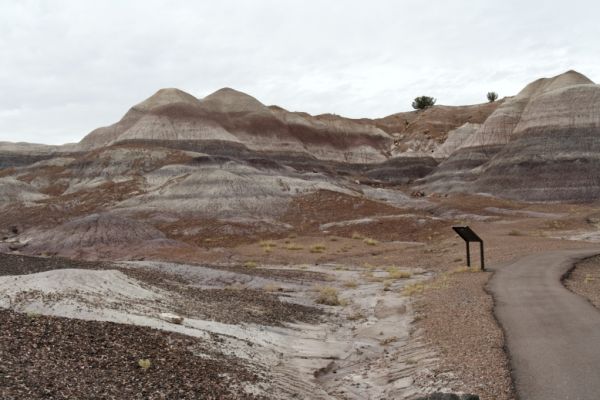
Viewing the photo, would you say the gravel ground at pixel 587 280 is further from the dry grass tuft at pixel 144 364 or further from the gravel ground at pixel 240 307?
the dry grass tuft at pixel 144 364

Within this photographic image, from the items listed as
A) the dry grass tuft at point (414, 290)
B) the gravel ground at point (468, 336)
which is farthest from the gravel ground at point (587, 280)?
the dry grass tuft at point (414, 290)

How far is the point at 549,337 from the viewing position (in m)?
13.3

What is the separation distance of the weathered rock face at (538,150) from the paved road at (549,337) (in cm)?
6234

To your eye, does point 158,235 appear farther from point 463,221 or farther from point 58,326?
point 58,326

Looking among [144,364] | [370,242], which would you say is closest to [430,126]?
[370,242]

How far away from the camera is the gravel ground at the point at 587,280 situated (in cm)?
1879

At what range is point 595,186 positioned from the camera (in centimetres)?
7681

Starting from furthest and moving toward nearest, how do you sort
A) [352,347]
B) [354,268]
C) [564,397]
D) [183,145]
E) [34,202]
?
[183,145] < [34,202] < [354,268] < [352,347] < [564,397]

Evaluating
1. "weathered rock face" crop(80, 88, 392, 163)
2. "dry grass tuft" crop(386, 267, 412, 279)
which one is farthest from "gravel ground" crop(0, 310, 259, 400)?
"weathered rock face" crop(80, 88, 392, 163)

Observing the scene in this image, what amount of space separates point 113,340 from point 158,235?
42165 millimetres

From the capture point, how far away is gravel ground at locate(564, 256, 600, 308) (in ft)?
61.7

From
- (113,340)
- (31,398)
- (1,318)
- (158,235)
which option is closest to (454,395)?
(31,398)

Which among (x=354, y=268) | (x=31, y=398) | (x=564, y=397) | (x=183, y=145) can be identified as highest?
(x=183, y=145)

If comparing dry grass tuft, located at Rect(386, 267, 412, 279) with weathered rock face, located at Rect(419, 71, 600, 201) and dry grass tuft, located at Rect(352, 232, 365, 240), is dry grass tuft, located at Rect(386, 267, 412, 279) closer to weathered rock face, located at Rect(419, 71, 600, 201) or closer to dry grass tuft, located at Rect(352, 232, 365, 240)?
dry grass tuft, located at Rect(352, 232, 365, 240)
